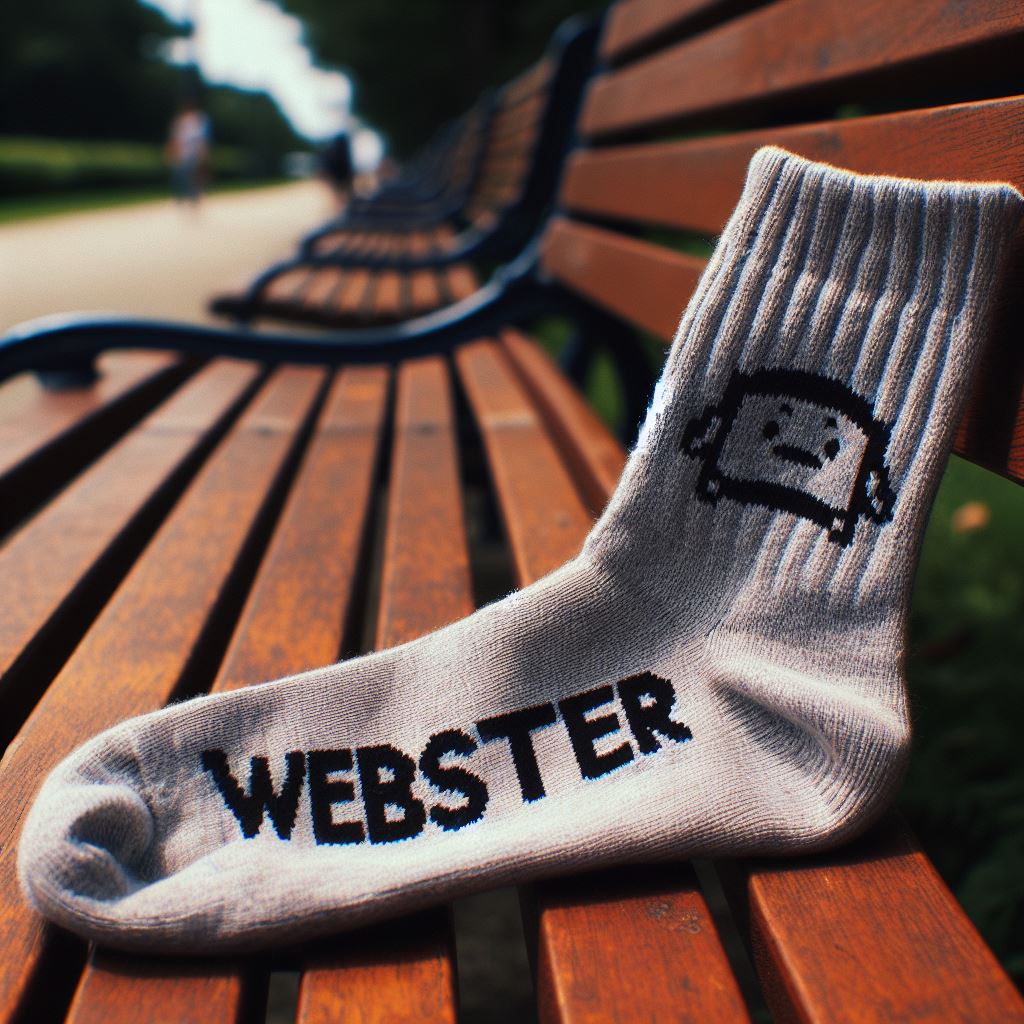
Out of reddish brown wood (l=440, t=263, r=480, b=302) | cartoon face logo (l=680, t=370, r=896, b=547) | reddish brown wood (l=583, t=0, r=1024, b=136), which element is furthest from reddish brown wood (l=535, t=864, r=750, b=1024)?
reddish brown wood (l=440, t=263, r=480, b=302)

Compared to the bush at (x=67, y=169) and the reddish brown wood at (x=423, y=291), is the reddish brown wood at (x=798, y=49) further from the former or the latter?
the bush at (x=67, y=169)

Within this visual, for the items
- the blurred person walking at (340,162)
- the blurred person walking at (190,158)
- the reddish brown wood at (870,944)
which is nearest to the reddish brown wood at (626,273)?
the reddish brown wood at (870,944)

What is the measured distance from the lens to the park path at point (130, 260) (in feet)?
19.4

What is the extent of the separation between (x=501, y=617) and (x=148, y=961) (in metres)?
0.38

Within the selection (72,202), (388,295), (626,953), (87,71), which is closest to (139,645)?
(626,953)

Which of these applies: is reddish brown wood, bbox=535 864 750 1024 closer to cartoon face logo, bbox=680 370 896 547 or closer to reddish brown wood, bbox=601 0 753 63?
cartoon face logo, bbox=680 370 896 547

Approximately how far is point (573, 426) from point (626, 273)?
27cm

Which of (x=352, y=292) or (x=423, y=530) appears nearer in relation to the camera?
(x=423, y=530)

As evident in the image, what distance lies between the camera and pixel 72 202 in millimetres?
17781

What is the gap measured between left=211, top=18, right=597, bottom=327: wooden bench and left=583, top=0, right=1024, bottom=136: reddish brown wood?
2.22 ft

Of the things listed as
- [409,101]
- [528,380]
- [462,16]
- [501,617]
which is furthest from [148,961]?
[409,101]

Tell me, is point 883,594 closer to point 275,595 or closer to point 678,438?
point 678,438

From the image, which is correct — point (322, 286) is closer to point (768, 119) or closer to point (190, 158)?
point (768, 119)

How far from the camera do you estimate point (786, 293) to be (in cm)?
97
